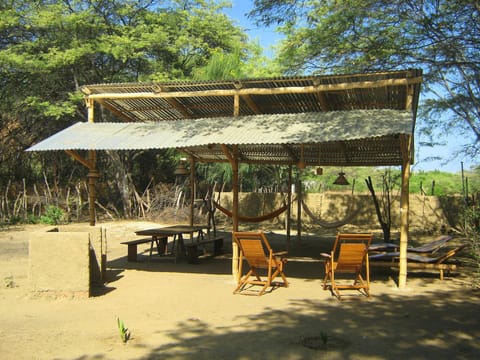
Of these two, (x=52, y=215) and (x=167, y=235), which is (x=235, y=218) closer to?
(x=167, y=235)

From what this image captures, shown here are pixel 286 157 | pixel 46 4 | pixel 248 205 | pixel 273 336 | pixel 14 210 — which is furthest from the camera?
pixel 248 205

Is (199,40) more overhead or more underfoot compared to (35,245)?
more overhead

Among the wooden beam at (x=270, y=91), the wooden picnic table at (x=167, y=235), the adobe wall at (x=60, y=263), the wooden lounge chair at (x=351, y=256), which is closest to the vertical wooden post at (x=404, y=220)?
the wooden lounge chair at (x=351, y=256)

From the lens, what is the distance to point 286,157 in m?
10.2

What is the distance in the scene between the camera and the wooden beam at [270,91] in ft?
19.1

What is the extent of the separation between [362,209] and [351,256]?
29.1ft

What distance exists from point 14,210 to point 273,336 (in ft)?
36.5

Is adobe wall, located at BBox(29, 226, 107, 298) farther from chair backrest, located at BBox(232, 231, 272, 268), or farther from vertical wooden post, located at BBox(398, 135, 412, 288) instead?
vertical wooden post, located at BBox(398, 135, 412, 288)

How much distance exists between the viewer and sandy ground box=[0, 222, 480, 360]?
3.44 m

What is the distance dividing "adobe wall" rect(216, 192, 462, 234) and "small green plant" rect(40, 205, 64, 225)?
15.9 feet

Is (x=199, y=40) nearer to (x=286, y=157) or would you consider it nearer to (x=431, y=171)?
(x=286, y=157)

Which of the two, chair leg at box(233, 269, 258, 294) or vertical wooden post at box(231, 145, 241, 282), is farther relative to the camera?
vertical wooden post at box(231, 145, 241, 282)

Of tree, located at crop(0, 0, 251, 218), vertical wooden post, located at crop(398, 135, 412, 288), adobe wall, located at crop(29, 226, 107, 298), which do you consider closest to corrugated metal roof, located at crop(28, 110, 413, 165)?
vertical wooden post, located at crop(398, 135, 412, 288)

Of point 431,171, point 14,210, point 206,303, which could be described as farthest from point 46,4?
point 431,171
